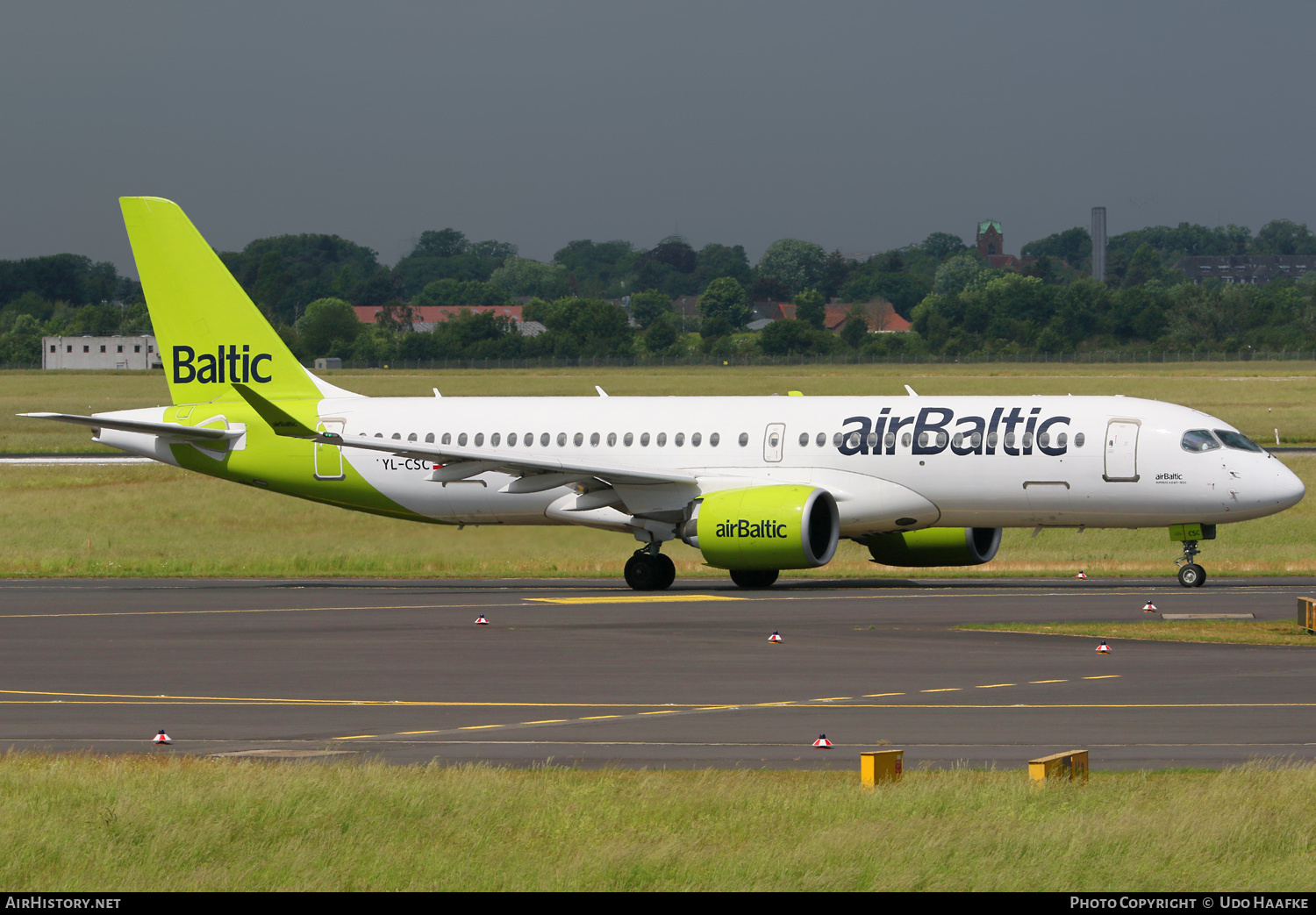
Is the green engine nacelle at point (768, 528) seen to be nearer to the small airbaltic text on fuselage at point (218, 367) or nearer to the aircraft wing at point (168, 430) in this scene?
the aircraft wing at point (168, 430)

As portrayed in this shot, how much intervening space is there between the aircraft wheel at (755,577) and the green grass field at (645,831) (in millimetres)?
24242

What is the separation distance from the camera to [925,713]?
782 inches

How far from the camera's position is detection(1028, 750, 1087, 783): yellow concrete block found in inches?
560

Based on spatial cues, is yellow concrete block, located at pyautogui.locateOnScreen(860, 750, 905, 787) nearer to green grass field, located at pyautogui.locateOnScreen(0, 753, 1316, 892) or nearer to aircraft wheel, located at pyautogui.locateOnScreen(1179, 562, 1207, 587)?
green grass field, located at pyautogui.locateOnScreen(0, 753, 1316, 892)

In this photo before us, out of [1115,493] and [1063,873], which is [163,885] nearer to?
[1063,873]

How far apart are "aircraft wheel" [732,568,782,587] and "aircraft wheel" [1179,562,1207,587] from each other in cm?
882

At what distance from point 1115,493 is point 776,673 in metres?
15.2

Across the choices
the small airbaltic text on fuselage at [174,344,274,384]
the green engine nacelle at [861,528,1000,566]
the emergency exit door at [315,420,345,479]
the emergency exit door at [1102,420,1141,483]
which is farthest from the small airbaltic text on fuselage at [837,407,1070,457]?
the small airbaltic text on fuselage at [174,344,274,384]

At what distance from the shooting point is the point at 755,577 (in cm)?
3953

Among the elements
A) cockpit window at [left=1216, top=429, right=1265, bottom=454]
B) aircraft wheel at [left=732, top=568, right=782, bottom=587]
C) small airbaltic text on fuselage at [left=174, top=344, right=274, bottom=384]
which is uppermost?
small airbaltic text on fuselage at [left=174, top=344, right=274, bottom=384]

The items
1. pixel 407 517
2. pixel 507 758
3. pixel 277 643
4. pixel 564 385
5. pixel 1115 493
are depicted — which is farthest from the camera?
pixel 564 385

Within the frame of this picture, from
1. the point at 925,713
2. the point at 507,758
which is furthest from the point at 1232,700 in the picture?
the point at 507,758

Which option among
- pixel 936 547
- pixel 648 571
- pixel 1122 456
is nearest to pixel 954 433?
pixel 936 547

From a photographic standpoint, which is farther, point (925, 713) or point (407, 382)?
point (407, 382)
